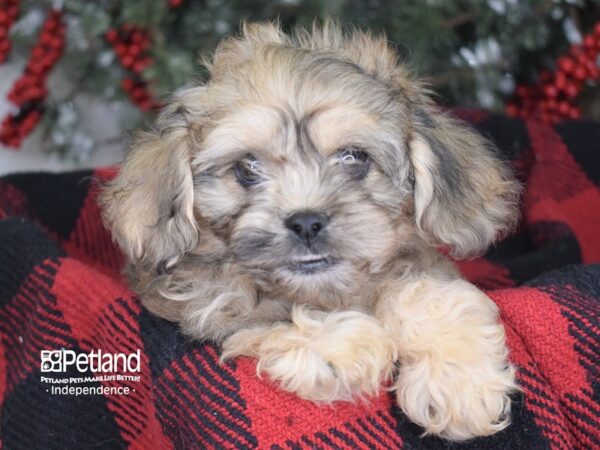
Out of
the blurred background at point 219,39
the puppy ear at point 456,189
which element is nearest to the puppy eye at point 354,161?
the puppy ear at point 456,189

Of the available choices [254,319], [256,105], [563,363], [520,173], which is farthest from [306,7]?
[563,363]

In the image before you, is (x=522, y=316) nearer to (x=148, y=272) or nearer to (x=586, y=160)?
(x=148, y=272)

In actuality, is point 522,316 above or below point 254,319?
above

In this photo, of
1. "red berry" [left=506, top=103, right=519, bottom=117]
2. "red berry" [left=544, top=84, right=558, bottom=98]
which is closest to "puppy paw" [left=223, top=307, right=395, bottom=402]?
"red berry" [left=544, top=84, right=558, bottom=98]

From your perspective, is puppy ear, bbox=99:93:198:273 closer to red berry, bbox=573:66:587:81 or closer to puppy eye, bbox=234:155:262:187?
puppy eye, bbox=234:155:262:187

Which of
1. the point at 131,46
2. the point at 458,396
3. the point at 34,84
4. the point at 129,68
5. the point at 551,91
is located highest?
the point at 458,396

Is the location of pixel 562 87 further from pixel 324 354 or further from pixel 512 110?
pixel 324 354

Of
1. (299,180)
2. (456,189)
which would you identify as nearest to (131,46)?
(299,180)

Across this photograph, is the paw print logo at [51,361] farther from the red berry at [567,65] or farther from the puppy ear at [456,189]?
the red berry at [567,65]
